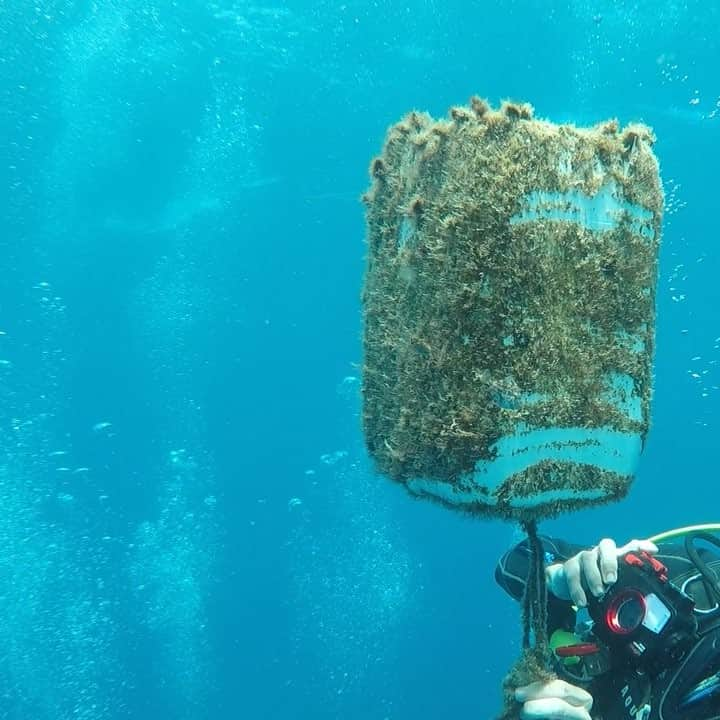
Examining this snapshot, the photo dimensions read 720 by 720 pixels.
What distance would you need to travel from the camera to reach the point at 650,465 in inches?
1184

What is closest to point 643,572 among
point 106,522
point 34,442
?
point 106,522

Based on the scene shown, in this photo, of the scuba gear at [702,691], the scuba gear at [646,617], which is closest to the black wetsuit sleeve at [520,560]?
the scuba gear at [646,617]

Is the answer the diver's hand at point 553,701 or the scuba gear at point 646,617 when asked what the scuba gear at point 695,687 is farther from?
the diver's hand at point 553,701

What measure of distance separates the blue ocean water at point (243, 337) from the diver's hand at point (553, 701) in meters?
17.2

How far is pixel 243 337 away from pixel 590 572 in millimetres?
23353

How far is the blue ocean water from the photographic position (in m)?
18.3

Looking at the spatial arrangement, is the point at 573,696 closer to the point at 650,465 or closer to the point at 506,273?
the point at 506,273

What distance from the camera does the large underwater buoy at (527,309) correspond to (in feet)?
7.00

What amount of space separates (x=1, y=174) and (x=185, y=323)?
7.24 m

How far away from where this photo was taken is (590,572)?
292 centimetres

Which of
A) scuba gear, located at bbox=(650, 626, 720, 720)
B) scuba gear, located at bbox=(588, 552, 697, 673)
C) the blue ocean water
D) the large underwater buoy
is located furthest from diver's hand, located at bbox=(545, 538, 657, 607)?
the blue ocean water

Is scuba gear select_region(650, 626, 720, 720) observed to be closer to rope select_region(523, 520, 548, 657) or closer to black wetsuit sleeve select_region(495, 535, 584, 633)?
rope select_region(523, 520, 548, 657)

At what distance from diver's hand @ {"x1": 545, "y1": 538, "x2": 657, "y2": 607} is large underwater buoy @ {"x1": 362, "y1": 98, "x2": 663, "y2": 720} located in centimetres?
65

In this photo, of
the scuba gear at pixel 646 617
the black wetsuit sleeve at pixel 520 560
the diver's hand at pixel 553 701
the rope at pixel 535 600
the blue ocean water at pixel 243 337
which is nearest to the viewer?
the diver's hand at pixel 553 701
